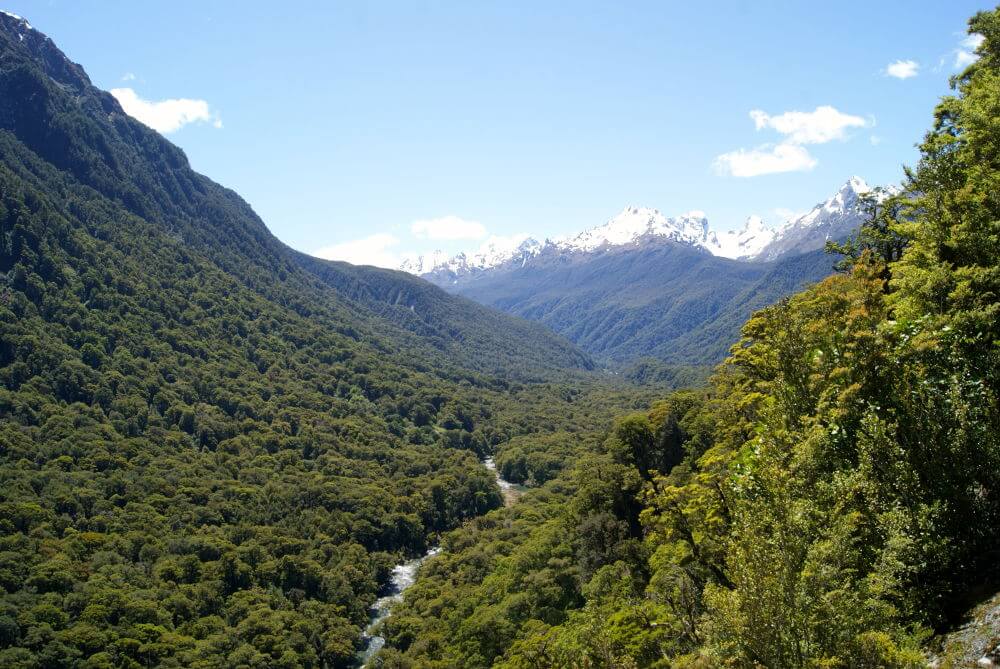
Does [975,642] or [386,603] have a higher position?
[975,642]

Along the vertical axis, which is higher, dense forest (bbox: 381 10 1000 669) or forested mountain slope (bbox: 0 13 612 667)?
dense forest (bbox: 381 10 1000 669)

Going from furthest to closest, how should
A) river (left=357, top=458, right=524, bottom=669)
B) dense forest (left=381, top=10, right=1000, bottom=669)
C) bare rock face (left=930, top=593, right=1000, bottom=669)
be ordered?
river (left=357, top=458, right=524, bottom=669)
dense forest (left=381, top=10, right=1000, bottom=669)
bare rock face (left=930, top=593, right=1000, bottom=669)

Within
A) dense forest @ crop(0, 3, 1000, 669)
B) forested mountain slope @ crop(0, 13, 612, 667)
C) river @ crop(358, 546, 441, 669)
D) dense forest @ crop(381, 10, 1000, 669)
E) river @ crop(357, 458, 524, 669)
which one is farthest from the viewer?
river @ crop(358, 546, 441, 669)

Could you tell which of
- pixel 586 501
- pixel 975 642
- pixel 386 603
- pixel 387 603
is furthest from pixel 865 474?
pixel 386 603

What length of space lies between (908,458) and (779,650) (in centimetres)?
828

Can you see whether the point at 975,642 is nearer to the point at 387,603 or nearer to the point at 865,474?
the point at 865,474

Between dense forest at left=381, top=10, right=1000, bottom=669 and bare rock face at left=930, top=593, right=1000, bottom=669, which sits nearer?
bare rock face at left=930, top=593, right=1000, bottom=669

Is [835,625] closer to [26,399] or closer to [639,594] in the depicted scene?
[639,594]

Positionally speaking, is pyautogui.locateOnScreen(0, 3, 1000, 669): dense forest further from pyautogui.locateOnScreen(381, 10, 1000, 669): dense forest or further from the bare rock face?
the bare rock face

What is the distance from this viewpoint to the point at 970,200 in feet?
85.4

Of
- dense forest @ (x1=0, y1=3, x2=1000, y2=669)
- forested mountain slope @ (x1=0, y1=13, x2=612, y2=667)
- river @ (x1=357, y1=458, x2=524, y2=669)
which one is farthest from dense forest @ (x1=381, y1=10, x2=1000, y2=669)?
forested mountain slope @ (x1=0, y1=13, x2=612, y2=667)

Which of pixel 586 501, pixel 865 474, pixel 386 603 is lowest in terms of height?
pixel 386 603

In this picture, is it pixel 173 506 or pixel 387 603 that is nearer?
pixel 387 603

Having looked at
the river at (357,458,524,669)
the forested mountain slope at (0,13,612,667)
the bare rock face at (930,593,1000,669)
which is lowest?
the river at (357,458,524,669)
